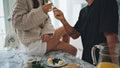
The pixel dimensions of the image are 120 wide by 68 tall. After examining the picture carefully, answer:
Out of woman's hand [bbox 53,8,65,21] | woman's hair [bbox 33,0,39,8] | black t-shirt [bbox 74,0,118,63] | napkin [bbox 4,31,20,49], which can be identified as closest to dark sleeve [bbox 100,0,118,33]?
black t-shirt [bbox 74,0,118,63]

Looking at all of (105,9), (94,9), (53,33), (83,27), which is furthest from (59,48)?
(105,9)

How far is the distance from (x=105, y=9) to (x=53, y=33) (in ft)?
1.78

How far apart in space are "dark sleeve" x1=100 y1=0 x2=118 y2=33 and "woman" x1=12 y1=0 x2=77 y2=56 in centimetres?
43

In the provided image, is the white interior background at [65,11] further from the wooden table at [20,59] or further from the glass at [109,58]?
the glass at [109,58]

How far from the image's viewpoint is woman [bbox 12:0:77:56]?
1.42 meters

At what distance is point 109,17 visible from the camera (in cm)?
115

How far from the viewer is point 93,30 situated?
1.36 meters

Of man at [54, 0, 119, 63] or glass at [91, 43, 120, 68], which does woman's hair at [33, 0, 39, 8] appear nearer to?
man at [54, 0, 119, 63]

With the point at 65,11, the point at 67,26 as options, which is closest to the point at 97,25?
the point at 67,26

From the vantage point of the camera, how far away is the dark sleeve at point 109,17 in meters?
1.14

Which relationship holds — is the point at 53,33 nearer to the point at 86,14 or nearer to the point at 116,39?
the point at 86,14

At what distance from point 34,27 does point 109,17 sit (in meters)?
0.57

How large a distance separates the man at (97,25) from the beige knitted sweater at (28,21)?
14cm

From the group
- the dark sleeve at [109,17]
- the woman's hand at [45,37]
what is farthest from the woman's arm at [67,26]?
the dark sleeve at [109,17]
